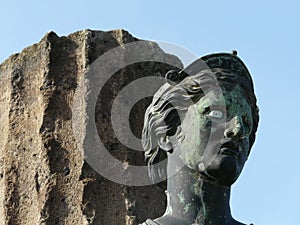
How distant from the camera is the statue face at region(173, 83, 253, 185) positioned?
→ 42.2ft

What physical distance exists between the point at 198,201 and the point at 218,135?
1.20 ft

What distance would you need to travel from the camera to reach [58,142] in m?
15.6

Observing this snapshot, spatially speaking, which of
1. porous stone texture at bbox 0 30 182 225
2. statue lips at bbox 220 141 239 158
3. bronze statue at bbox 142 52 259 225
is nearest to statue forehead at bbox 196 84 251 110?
bronze statue at bbox 142 52 259 225

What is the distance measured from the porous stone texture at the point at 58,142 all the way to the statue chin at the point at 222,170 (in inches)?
90.8

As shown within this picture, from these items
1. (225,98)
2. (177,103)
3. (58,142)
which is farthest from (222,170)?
(58,142)

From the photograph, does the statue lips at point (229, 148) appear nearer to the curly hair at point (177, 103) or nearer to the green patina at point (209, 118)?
the green patina at point (209, 118)

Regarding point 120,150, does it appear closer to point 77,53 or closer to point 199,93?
point 77,53

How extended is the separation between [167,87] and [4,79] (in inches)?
126

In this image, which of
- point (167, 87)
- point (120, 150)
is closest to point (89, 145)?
point (120, 150)

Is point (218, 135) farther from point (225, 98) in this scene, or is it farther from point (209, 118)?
point (225, 98)

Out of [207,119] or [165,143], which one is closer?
[207,119]

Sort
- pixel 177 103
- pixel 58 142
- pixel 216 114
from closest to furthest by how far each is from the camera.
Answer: pixel 216 114 < pixel 177 103 < pixel 58 142

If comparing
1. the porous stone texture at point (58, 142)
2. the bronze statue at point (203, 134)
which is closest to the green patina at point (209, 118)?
the bronze statue at point (203, 134)

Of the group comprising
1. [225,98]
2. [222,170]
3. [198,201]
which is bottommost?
[198,201]
